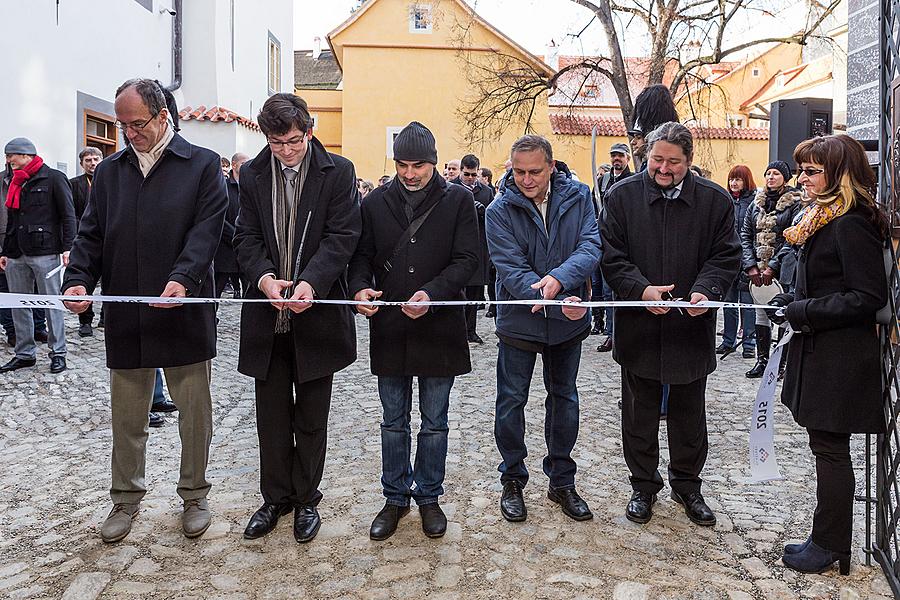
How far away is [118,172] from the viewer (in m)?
4.45

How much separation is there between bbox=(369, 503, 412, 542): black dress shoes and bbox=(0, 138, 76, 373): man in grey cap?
5.33 meters

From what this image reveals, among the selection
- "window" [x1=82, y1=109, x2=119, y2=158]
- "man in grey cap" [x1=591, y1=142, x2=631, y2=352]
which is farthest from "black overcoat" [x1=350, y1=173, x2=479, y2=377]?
"window" [x1=82, y1=109, x2=119, y2=158]

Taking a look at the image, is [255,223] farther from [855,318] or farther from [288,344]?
[855,318]

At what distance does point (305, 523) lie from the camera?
14.6 ft

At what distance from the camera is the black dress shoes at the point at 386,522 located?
14.5 feet

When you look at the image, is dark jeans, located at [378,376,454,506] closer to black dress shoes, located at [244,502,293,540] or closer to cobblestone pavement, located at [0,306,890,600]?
cobblestone pavement, located at [0,306,890,600]

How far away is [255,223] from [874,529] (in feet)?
12.0

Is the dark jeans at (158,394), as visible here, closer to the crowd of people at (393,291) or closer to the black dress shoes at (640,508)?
the crowd of people at (393,291)

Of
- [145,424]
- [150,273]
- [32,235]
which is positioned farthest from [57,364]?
[150,273]

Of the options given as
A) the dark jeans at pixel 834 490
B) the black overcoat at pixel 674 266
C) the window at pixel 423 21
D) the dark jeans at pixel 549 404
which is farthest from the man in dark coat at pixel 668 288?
the window at pixel 423 21

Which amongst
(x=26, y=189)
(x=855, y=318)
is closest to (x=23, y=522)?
(x=855, y=318)

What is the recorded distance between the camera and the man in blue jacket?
4648 mm

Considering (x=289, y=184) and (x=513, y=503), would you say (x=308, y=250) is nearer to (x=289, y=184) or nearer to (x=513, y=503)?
(x=289, y=184)

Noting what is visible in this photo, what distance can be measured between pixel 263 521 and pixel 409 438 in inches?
34.7
